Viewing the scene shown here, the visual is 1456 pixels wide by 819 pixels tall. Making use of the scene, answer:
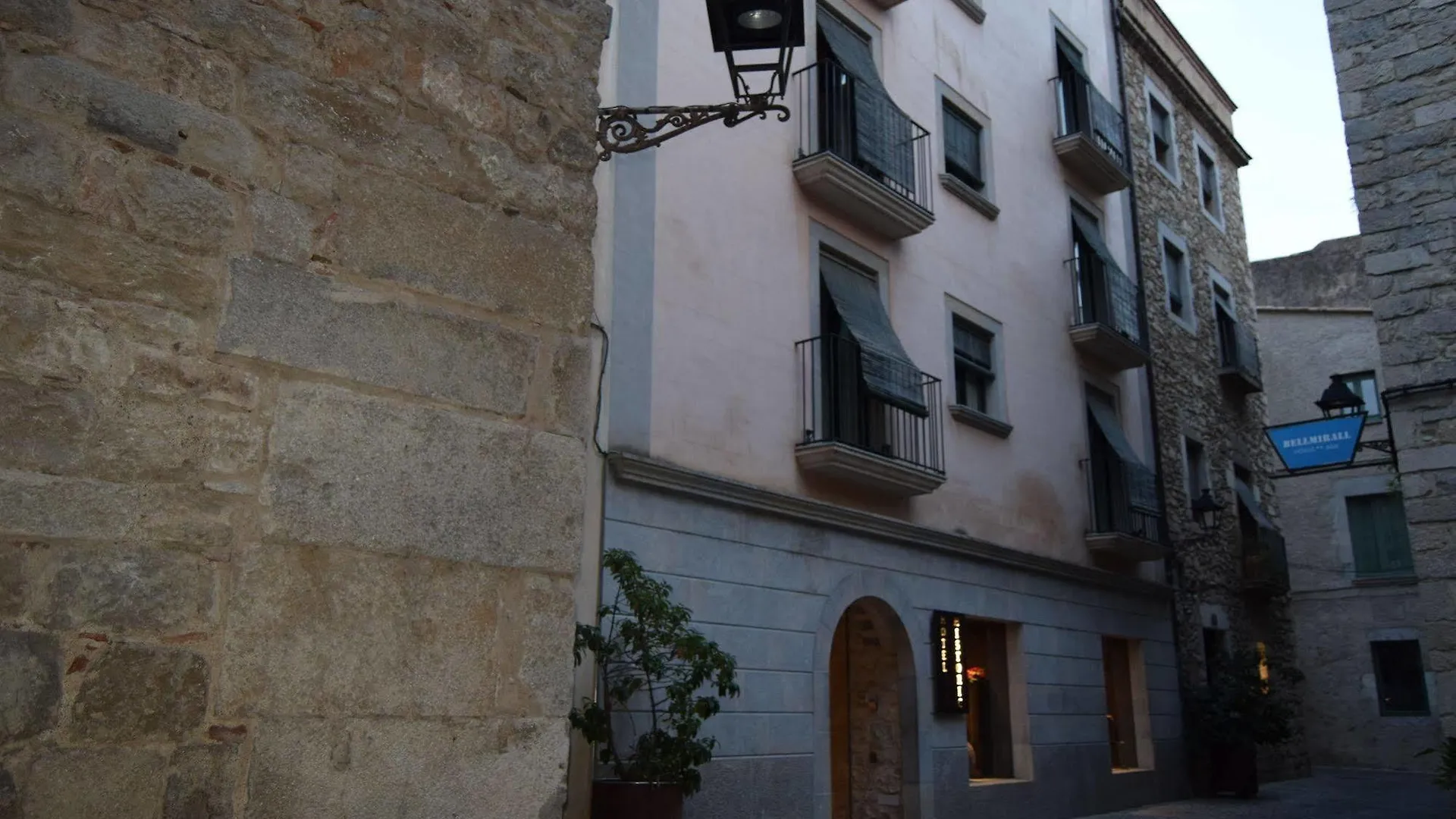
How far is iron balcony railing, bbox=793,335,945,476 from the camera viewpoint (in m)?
10.1

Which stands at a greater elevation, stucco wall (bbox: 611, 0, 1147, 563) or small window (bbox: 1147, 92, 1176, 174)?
small window (bbox: 1147, 92, 1176, 174)

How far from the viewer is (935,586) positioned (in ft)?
37.3

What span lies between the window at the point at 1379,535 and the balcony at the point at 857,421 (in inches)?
568

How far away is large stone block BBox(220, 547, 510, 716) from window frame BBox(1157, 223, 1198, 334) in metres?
16.5

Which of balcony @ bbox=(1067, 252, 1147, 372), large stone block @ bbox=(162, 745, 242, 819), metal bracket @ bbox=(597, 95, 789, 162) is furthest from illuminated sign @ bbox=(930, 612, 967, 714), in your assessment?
large stone block @ bbox=(162, 745, 242, 819)

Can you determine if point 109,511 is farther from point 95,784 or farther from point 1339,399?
point 1339,399

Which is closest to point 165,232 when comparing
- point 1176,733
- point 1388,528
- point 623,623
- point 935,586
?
point 623,623

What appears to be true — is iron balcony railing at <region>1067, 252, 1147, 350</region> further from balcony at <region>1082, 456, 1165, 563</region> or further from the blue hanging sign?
the blue hanging sign

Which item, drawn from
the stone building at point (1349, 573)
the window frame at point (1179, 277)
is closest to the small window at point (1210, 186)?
the window frame at point (1179, 277)

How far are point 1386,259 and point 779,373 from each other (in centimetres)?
520

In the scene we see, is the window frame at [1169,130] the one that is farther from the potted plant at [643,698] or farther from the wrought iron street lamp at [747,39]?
the wrought iron street lamp at [747,39]

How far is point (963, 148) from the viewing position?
1348 centimetres

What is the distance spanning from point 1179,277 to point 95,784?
18517 millimetres

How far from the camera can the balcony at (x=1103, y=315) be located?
14.7 m
